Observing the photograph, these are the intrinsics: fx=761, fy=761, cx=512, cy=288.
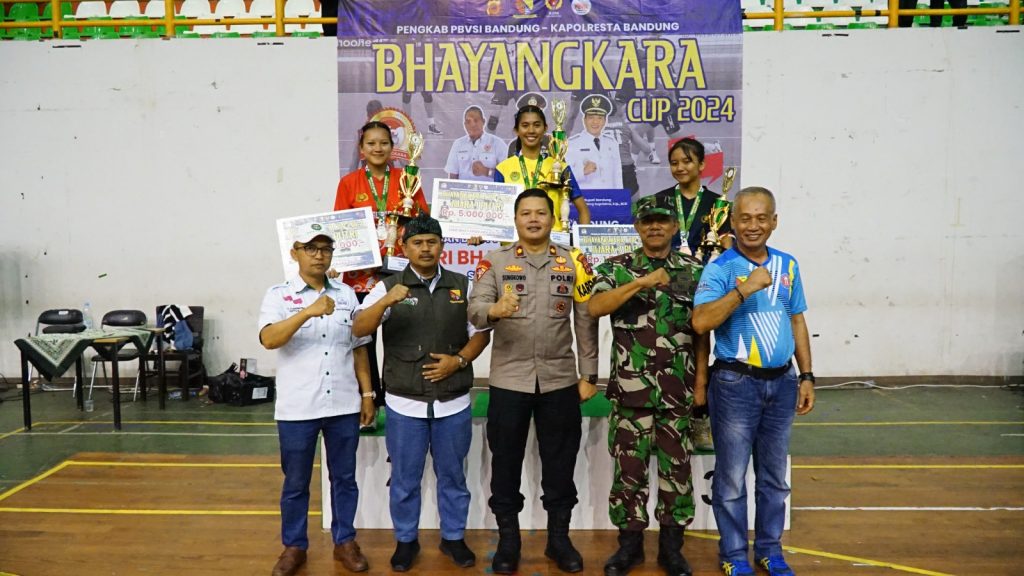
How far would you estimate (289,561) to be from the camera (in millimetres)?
3646

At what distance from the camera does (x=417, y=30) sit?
7.75m

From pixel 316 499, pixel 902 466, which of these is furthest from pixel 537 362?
pixel 902 466

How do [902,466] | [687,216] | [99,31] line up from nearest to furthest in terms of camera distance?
[687,216] < [902,466] < [99,31]

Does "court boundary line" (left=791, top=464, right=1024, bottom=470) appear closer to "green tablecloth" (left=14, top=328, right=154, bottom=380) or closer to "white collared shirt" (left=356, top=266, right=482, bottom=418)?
"white collared shirt" (left=356, top=266, right=482, bottom=418)

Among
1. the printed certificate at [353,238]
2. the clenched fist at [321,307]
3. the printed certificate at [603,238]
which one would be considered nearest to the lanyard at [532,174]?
the printed certificate at [603,238]

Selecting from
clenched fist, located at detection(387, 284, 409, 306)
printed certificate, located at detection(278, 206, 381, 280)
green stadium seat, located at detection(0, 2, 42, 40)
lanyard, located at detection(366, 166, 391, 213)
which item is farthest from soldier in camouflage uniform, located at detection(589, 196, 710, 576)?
green stadium seat, located at detection(0, 2, 42, 40)

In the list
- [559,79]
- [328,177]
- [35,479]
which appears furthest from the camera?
[328,177]

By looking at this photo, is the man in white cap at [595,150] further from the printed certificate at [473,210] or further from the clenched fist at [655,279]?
the clenched fist at [655,279]

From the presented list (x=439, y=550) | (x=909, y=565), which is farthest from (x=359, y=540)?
(x=909, y=565)

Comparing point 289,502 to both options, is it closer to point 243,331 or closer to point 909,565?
point 909,565

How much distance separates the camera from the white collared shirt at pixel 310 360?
3508mm

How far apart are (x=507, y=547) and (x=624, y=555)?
1.84 ft

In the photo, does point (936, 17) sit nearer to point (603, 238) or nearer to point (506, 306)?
point (603, 238)

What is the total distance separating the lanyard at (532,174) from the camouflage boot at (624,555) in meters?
1.98
